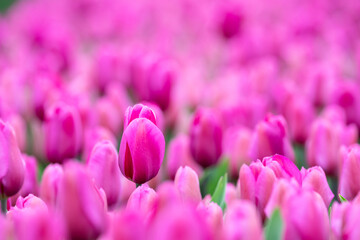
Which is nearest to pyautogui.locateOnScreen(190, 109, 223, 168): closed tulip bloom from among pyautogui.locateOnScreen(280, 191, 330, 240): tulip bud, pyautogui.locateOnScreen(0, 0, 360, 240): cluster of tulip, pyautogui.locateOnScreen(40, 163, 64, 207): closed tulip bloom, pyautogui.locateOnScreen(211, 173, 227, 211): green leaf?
pyautogui.locateOnScreen(0, 0, 360, 240): cluster of tulip

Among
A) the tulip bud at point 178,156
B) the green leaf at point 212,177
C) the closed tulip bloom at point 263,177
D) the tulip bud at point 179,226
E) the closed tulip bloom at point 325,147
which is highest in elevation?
the tulip bud at point 179,226

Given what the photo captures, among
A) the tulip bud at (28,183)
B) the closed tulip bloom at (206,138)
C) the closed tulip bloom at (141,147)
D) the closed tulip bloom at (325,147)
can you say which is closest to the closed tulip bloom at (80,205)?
the closed tulip bloom at (141,147)

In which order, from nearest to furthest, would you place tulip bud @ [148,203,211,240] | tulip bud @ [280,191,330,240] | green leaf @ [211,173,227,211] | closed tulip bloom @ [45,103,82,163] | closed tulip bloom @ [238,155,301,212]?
tulip bud @ [148,203,211,240] → tulip bud @ [280,191,330,240] → closed tulip bloom @ [238,155,301,212] → green leaf @ [211,173,227,211] → closed tulip bloom @ [45,103,82,163]

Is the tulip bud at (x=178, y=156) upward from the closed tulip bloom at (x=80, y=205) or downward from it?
downward

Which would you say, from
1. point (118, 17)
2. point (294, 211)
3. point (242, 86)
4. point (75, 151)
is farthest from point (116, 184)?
point (118, 17)

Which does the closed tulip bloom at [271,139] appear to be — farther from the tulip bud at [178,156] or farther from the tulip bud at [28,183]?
the tulip bud at [28,183]

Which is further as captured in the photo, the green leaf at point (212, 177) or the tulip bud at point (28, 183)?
the green leaf at point (212, 177)

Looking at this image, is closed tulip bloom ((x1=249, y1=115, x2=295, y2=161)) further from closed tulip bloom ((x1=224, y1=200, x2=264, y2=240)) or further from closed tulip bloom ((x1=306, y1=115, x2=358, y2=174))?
closed tulip bloom ((x1=224, y1=200, x2=264, y2=240))
